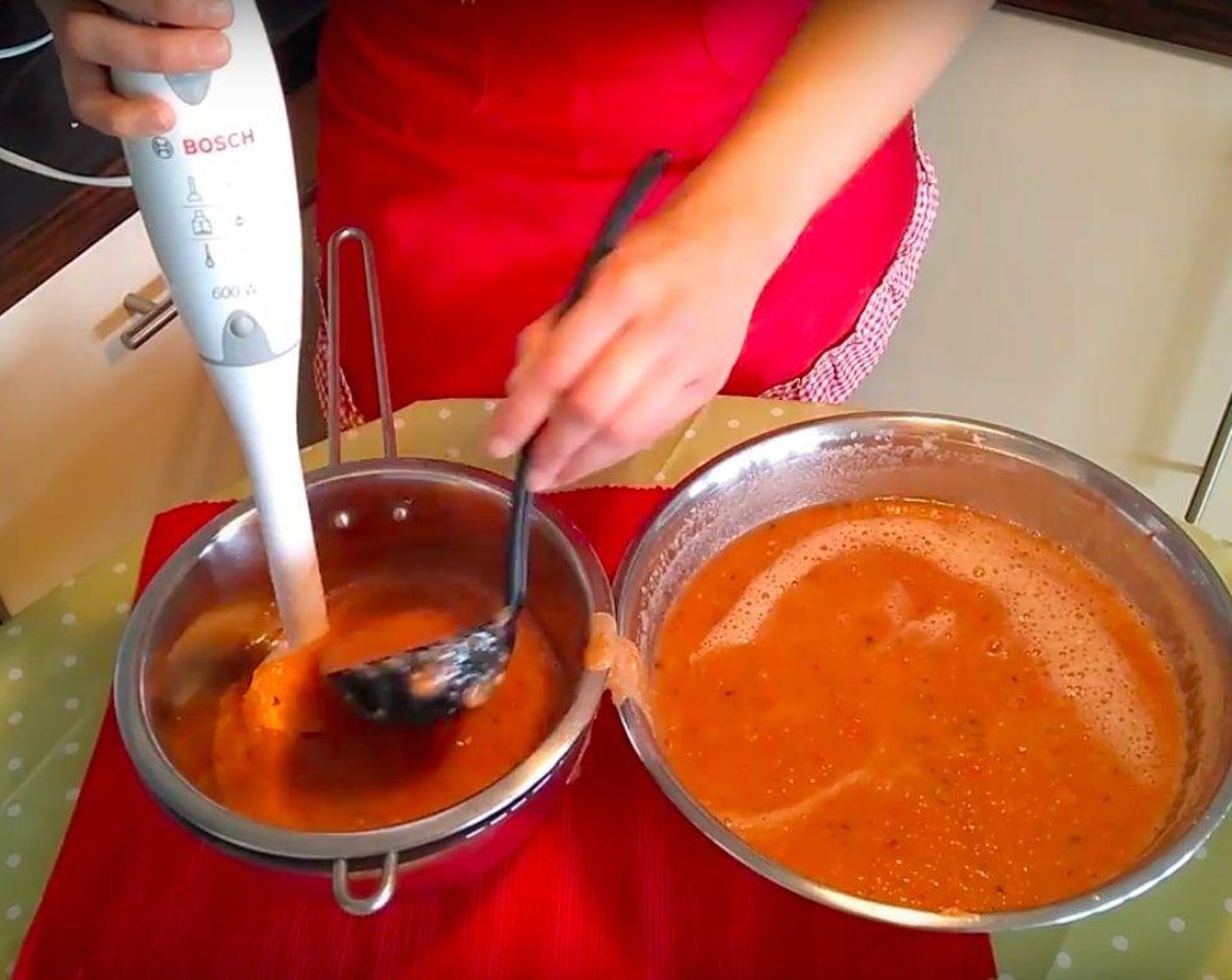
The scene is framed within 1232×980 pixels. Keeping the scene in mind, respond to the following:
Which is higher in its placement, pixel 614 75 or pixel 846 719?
pixel 614 75

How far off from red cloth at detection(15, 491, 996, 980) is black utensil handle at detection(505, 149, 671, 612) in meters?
0.11

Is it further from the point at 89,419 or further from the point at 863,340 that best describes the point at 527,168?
the point at 89,419

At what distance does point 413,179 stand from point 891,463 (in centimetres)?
38

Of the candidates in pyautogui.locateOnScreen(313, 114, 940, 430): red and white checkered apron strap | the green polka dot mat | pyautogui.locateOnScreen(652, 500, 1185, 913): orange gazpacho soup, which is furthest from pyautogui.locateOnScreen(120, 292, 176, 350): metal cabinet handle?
pyautogui.locateOnScreen(652, 500, 1185, 913): orange gazpacho soup

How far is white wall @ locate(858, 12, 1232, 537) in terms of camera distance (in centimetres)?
107

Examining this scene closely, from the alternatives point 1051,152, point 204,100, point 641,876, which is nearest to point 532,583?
point 641,876

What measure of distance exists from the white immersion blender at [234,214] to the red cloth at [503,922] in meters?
0.22

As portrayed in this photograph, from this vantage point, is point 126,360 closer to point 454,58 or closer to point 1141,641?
point 454,58

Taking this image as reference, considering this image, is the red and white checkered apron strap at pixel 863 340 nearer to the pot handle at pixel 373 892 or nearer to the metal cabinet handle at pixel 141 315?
the metal cabinet handle at pixel 141 315

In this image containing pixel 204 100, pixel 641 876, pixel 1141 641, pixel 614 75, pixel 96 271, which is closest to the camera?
pixel 204 100

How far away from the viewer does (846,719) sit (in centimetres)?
70

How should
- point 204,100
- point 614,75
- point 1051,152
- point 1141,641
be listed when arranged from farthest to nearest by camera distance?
point 1051,152
point 614,75
point 1141,641
point 204,100

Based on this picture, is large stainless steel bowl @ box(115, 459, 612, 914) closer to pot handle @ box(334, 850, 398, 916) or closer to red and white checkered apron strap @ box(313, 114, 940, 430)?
pot handle @ box(334, 850, 398, 916)

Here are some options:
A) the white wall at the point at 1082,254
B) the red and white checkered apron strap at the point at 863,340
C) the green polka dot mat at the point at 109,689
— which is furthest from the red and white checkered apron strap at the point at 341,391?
the white wall at the point at 1082,254
